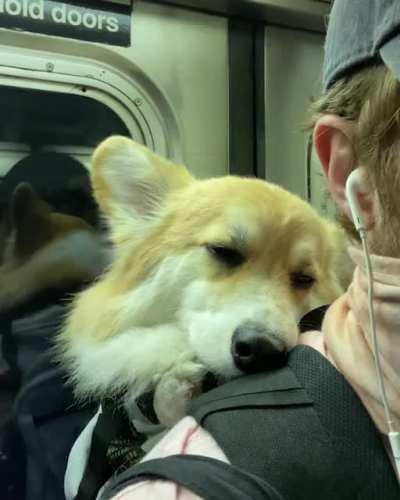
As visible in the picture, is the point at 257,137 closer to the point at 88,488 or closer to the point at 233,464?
the point at 88,488

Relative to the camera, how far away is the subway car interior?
1116mm

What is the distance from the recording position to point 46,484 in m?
1.69

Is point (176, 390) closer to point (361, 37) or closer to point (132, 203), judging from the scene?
point (132, 203)

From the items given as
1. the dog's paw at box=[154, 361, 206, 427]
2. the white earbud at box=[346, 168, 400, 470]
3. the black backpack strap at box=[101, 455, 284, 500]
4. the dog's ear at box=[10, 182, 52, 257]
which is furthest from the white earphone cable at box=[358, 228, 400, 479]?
the dog's ear at box=[10, 182, 52, 257]

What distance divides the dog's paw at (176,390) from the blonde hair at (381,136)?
16.1 inches

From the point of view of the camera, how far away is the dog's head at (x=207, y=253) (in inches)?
41.6

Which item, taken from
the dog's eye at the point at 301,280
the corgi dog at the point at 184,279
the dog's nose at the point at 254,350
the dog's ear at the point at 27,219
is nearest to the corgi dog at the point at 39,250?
the dog's ear at the point at 27,219

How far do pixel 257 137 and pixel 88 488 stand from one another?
4.05 ft

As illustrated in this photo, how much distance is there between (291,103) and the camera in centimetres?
210

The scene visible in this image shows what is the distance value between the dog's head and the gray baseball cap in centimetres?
37

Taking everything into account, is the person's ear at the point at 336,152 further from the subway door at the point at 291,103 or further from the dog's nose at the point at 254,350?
the subway door at the point at 291,103

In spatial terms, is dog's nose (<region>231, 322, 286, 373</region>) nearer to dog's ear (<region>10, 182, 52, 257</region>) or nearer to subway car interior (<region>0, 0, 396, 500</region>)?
subway car interior (<region>0, 0, 396, 500</region>)

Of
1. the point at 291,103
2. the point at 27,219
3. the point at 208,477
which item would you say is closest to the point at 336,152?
the point at 208,477

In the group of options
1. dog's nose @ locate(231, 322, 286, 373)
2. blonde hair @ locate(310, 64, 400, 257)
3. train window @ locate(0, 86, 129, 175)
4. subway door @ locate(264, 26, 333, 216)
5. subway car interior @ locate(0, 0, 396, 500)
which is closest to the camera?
blonde hair @ locate(310, 64, 400, 257)
